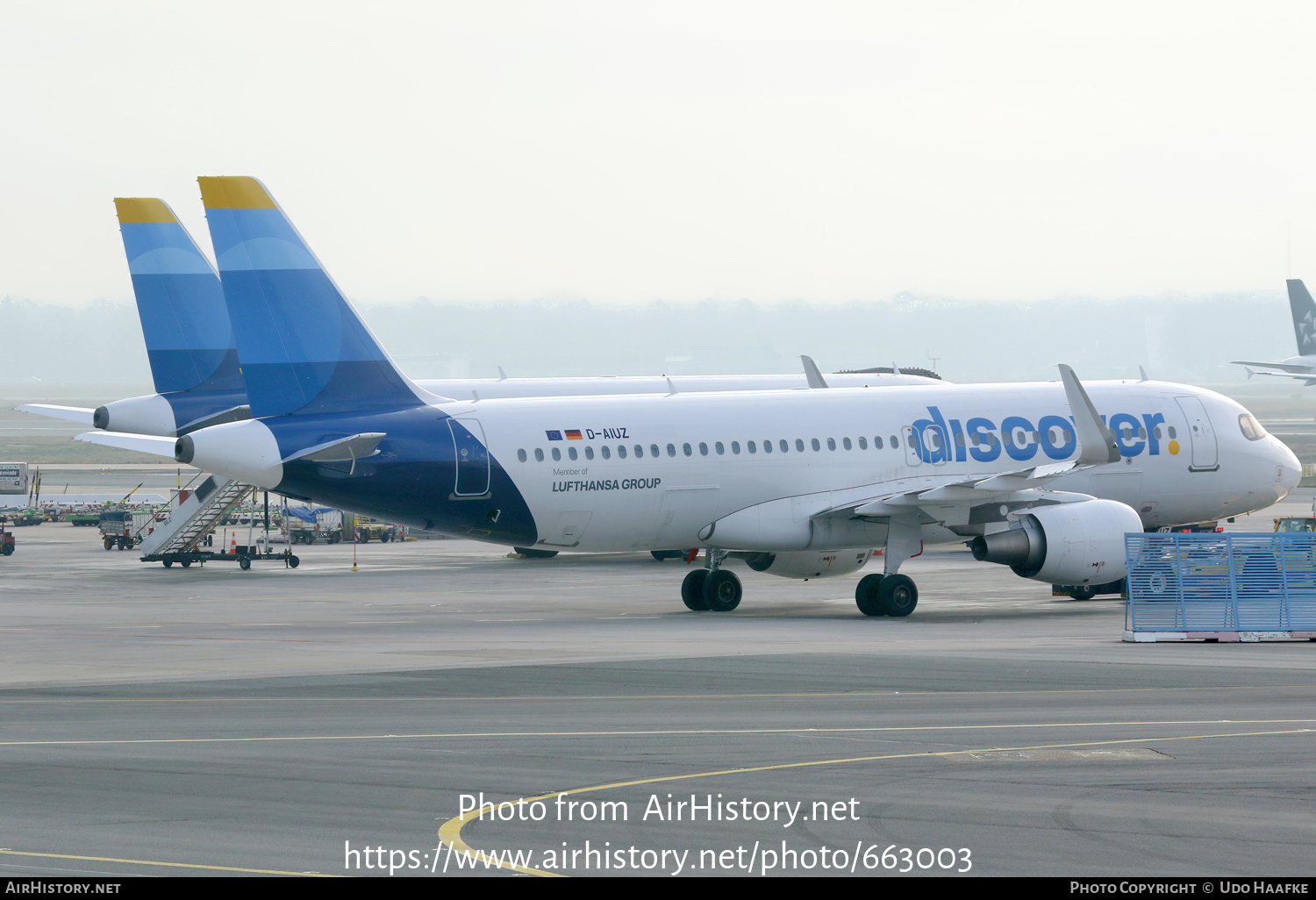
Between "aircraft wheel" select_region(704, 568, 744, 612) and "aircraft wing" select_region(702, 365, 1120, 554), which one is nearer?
"aircraft wing" select_region(702, 365, 1120, 554)

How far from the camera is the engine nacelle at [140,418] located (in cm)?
4606

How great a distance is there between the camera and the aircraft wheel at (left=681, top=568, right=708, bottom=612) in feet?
116

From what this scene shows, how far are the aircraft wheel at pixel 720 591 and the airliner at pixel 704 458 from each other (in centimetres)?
4

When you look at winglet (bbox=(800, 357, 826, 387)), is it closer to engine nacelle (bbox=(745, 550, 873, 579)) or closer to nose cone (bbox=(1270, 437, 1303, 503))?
engine nacelle (bbox=(745, 550, 873, 579))

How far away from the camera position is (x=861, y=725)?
18406 mm

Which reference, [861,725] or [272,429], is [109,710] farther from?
[272,429]

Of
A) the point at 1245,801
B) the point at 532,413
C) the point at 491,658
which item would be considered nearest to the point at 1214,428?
the point at 532,413

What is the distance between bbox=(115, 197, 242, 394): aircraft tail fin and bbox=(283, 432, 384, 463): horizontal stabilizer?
1670cm

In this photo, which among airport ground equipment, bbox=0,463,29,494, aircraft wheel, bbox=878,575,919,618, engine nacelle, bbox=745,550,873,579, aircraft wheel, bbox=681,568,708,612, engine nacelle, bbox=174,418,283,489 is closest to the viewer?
engine nacelle, bbox=174,418,283,489

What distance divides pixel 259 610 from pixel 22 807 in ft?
75.5

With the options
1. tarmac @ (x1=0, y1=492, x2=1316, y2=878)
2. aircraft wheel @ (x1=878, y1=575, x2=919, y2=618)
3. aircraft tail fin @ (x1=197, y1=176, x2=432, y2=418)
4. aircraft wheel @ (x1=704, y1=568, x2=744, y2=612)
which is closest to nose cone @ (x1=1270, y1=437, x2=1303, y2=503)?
tarmac @ (x1=0, y1=492, x2=1316, y2=878)

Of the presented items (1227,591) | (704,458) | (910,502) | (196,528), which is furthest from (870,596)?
(196,528)

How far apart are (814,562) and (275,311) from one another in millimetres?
13327

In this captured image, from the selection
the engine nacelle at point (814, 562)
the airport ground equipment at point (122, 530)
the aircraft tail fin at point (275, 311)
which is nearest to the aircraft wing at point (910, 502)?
the engine nacelle at point (814, 562)
